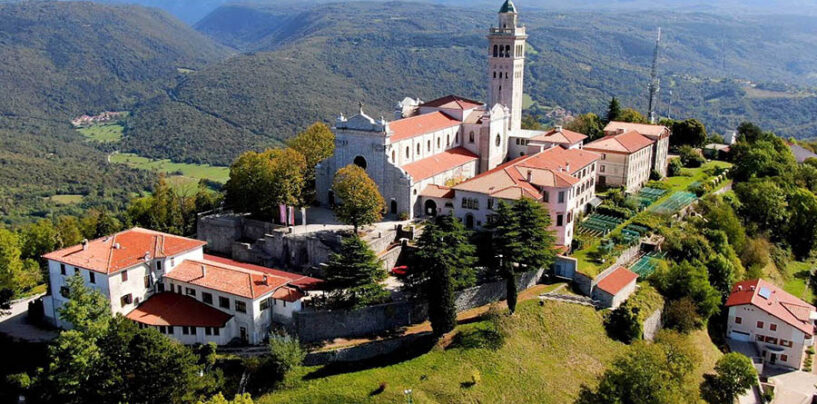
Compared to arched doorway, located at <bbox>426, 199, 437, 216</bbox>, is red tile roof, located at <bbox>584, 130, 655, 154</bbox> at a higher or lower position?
higher

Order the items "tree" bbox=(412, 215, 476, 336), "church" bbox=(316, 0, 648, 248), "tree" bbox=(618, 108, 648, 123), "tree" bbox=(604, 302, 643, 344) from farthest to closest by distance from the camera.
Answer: "tree" bbox=(618, 108, 648, 123)
"church" bbox=(316, 0, 648, 248)
"tree" bbox=(604, 302, 643, 344)
"tree" bbox=(412, 215, 476, 336)

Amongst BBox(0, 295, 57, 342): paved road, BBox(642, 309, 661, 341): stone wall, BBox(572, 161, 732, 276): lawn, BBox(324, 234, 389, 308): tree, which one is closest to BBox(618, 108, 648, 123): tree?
BBox(572, 161, 732, 276): lawn

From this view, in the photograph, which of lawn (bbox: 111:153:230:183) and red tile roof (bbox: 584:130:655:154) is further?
lawn (bbox: 111:153:230:183)

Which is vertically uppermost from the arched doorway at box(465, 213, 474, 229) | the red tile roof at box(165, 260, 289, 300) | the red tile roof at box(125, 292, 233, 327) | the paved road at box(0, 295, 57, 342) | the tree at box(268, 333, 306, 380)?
the arched doorway at box(465, 213, 474, 229)

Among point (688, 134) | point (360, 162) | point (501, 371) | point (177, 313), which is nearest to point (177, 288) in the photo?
point (177, 313)

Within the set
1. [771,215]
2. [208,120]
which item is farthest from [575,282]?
[208,120]

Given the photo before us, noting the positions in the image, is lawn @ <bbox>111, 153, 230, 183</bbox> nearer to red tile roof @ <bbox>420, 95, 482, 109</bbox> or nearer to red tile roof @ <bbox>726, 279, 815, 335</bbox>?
red tile roof @ <bbox>420, 95, 482, 109</bbox>
